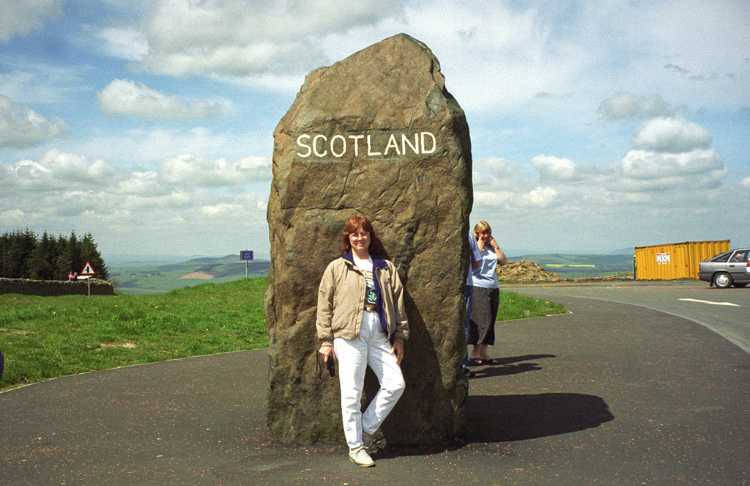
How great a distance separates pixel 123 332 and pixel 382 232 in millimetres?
10178

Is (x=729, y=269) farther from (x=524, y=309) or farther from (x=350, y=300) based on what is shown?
(x=350, y=300)

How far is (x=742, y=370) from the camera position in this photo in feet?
31.6

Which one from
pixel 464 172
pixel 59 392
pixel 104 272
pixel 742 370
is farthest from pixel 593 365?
pixel 104 272

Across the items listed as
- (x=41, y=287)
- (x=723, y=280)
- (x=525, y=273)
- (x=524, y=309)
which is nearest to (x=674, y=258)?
(x=525, y=273)

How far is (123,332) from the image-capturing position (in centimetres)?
1471

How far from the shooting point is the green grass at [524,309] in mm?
18125

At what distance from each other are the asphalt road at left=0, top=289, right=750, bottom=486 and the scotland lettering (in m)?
2.45

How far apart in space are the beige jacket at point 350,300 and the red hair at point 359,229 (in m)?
0.15

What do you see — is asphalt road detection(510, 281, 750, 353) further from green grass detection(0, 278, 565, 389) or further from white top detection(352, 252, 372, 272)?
white top detection(352, 252, 372, 272)

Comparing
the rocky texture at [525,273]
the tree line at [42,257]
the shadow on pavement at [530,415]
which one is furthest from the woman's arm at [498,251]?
the tree line at [42,257]

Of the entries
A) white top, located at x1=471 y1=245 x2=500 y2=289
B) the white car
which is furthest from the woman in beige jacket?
the white car

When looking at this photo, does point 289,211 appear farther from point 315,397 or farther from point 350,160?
point 315,397

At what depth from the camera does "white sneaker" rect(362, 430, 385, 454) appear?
20.0 ft

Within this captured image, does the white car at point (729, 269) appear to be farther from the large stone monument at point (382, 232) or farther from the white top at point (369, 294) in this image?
the white top at point (369, 294)
